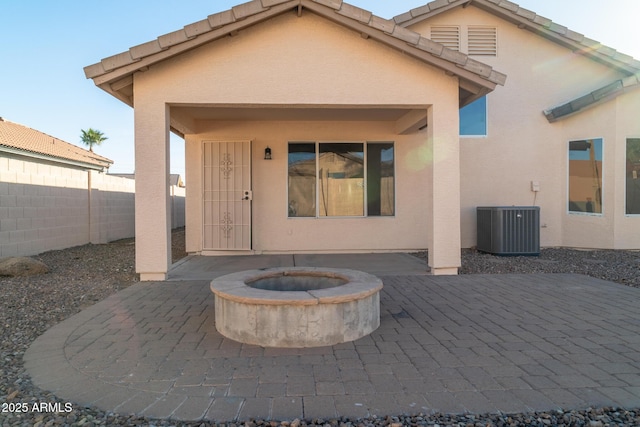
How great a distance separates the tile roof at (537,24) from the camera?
9.77 meters

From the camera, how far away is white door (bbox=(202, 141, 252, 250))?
9.28m

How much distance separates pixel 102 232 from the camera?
40.1 feet

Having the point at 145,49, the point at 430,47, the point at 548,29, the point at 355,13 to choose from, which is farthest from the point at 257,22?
the point at 548,29

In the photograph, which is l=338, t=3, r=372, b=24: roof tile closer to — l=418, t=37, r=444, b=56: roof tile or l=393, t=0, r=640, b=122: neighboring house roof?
l=418, t=37, r=444, b=56: roof tile

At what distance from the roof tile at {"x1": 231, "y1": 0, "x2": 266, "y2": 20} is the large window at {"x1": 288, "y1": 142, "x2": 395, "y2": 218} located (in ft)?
12.4

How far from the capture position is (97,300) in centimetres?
557

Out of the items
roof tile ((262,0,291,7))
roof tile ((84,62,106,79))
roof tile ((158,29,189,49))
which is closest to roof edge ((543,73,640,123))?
roof tile ((262,0,291,7))

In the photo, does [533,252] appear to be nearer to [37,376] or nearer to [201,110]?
[201,110]

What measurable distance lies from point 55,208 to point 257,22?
7468 mm

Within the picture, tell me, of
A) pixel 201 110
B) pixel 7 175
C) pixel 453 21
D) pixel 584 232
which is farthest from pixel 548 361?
pixel 7 175

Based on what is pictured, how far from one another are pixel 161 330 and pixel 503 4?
10595mm

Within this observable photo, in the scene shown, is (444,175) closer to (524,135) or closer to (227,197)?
(524,135)

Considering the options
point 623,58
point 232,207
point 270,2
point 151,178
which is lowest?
point 232,207

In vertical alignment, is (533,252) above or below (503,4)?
below
